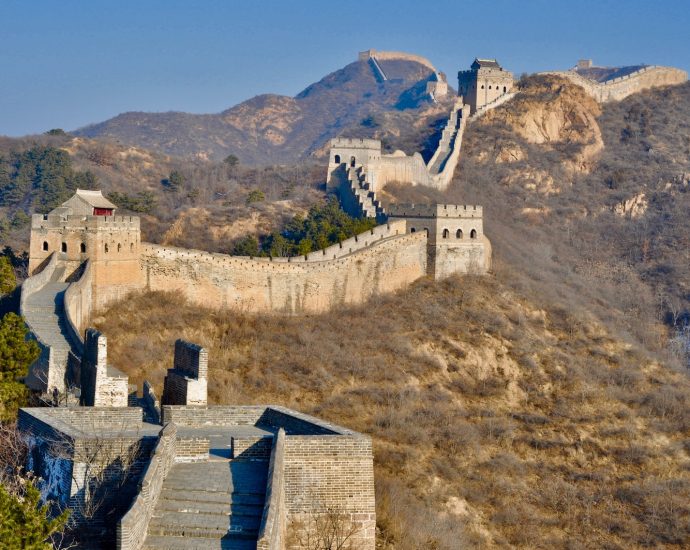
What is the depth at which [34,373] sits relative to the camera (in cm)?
2161

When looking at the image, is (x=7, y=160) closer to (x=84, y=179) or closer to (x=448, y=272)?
(x=84, y=179)

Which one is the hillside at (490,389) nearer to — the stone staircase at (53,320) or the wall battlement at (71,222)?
the stone staircase at (53,320)

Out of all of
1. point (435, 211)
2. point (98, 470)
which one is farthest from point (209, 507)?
point (435, 211)

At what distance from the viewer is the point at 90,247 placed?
3166cm

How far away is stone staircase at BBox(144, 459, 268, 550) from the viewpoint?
11.4m

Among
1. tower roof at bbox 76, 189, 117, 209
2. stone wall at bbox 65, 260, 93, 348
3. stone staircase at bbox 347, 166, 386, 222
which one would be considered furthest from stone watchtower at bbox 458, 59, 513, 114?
stone wall at bbox 65, 260, 93, 348

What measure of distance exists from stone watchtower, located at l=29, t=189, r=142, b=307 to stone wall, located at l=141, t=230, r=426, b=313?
3.53ft

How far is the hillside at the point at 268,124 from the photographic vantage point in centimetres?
14775

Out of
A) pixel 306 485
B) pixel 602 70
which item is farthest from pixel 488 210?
pixel 602 70

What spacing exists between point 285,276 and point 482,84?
4164 cm

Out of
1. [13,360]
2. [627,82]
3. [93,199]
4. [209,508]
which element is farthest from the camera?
[627,82]

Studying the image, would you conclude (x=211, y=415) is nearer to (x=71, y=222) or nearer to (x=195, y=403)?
(x=195, y=403)

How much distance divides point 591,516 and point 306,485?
17069 millimetres

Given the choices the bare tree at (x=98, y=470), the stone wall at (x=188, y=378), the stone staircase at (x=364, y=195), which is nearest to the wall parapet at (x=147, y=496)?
the bare tree at (x=98, y=470)
